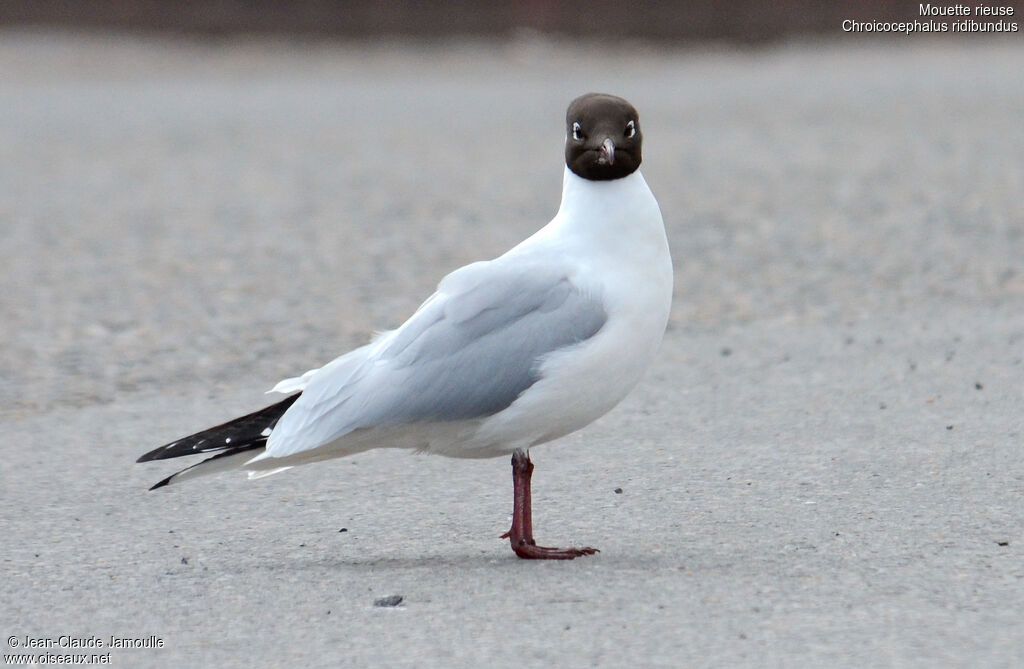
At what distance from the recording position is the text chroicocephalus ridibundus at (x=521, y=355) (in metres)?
3.56

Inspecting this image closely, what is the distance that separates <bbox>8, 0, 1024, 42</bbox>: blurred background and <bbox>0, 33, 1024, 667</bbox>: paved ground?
330 inches

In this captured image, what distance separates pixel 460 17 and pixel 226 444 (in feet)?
65.6

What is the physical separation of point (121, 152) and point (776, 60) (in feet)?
34.4

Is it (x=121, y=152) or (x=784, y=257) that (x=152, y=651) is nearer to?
(x=784, y=257)

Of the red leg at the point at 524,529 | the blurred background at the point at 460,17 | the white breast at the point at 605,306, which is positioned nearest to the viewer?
the white breast at the point at 605,306

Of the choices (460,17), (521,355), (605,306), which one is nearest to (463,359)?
(521,355)

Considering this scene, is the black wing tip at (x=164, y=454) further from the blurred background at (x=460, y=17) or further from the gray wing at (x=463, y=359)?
the blurred background at (x=460, y=17)

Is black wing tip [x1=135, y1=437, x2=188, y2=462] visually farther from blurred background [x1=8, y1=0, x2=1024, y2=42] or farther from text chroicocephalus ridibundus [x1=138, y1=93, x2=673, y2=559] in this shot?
blurred background [x1=8, y1=0, x2=1024, y2=42]

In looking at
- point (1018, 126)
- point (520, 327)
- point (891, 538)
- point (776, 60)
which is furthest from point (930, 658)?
point (776, 60)

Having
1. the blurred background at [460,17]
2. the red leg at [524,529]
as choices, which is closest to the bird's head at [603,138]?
the red leg at [524,529]

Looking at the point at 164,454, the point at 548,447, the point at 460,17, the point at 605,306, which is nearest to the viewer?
the point at 605,306

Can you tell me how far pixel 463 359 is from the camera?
3611 millimetres

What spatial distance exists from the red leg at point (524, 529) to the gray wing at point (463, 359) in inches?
8.9

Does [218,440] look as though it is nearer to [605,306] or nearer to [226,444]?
[226,444]
